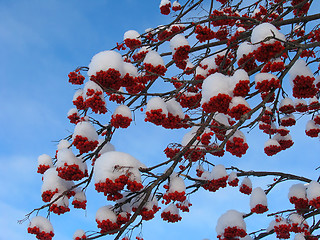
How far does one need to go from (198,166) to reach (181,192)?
250 centimetres

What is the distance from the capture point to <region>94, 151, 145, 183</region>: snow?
132 inches

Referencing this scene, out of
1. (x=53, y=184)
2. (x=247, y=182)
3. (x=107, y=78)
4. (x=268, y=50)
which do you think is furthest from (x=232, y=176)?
(x=107, y=78)

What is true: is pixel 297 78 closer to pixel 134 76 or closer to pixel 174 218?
pixel 134 76

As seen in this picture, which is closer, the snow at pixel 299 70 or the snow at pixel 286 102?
the snow at pixel 299 70

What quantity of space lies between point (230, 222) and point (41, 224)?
2689mm

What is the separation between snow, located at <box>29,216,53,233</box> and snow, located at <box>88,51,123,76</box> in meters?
2.26

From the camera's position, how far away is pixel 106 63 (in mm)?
3494

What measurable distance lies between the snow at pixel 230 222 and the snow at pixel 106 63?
2677 millimetres

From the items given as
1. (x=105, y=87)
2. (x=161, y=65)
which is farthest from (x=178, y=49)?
(x=105, y=87)

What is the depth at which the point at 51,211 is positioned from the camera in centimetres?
415

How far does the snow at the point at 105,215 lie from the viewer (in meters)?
3.59

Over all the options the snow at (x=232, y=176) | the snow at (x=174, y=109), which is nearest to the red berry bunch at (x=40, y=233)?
the snow at (x=174, y=109)

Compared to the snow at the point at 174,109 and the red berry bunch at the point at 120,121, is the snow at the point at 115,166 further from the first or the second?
the snow at the point at 174,109

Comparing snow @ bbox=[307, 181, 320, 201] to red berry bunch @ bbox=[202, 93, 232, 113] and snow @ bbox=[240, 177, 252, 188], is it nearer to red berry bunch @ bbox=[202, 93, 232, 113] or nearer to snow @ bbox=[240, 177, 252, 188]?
snow @ bbox=[240, 177, 252, 188]
